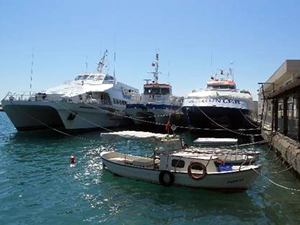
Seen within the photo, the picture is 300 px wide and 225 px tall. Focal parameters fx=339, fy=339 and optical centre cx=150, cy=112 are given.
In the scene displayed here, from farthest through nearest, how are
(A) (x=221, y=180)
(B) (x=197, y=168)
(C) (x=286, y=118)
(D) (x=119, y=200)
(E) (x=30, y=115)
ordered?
(E) (x=30, y=115)
(C) (x=286, y=118)
(B) (x=197, y=168)
(A) (x=221, y=180)
(D) (x=119, y=200)

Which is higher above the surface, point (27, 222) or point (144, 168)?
point (144, 168)

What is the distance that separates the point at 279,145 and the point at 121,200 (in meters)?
10.8

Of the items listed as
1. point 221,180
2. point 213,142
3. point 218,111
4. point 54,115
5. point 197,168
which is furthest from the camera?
point 54,115

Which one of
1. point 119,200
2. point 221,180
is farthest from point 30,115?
point 221,180

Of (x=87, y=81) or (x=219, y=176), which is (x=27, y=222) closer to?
(x=219, y=176)

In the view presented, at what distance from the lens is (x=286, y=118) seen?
22641 millimetres

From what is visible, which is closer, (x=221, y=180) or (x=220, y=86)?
(x=221, y=180)

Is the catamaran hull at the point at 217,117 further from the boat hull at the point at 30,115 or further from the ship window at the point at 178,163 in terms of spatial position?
the ship window at the point at 178,163

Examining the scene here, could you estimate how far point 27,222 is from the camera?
10852 millimetres

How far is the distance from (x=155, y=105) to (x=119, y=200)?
29.7 metres

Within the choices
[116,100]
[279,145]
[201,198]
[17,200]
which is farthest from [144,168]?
[116,100]

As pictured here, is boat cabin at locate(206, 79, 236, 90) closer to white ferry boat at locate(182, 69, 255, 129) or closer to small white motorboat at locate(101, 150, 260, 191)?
white ferry boat at locate(182, 69, 255, 129)

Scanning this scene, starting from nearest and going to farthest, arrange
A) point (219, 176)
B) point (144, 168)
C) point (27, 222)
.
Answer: point (27, 222) < point (219, 176) < point (144, 168)

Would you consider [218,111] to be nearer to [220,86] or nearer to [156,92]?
[220,86]
